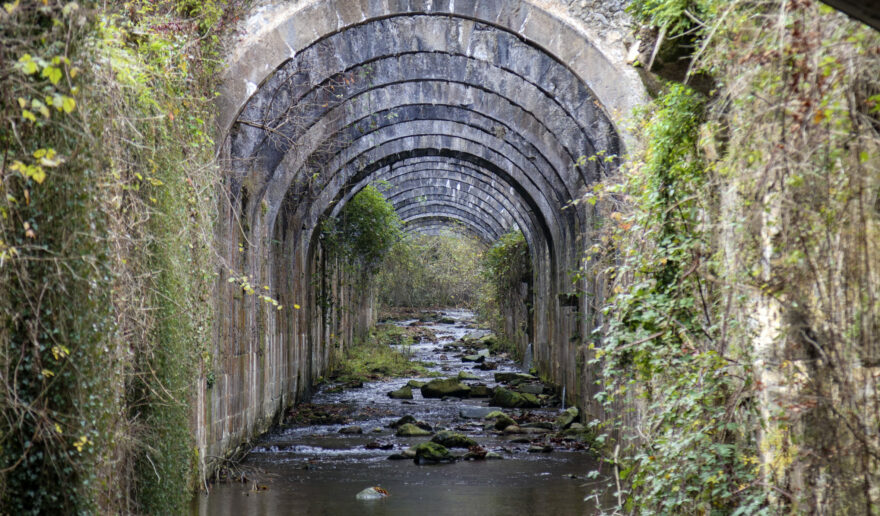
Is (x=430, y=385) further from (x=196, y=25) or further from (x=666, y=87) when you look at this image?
(x=666, y=87)

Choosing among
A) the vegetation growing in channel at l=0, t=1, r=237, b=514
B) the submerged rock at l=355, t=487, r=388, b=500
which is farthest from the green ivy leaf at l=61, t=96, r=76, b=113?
the submerged rock at l=355, t=487, r=388, b=500

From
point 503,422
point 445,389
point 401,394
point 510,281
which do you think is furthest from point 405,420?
point 510,281

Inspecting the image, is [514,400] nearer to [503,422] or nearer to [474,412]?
[474,412]

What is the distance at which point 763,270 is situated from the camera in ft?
13.1

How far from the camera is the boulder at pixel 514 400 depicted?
16.4 m

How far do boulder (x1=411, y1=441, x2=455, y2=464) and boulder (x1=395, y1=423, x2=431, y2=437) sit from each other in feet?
5.77

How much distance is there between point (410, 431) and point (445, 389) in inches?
190

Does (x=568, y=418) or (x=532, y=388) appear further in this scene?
(x=532, y=388)

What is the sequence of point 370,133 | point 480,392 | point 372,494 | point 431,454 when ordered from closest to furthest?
1. point 372,494
2. point 431,454
3. point 370,133
4. point 480,392

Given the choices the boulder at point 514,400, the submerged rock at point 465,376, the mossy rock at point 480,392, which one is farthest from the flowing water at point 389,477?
the submerged rock at point 465,376

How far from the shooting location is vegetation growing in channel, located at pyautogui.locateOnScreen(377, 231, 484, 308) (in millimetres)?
35094

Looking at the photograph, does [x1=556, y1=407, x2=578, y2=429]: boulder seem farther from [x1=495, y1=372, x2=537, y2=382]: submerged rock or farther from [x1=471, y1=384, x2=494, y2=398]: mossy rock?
[x1=495, y1=372, x2=537, y2=382]: submerged rock

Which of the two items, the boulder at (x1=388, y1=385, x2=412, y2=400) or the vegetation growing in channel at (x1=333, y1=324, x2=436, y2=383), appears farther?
the vegetation growing in channel at (x1=333, y1=324, x2=436, y2=383)

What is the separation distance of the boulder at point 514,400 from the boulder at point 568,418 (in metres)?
2.01
